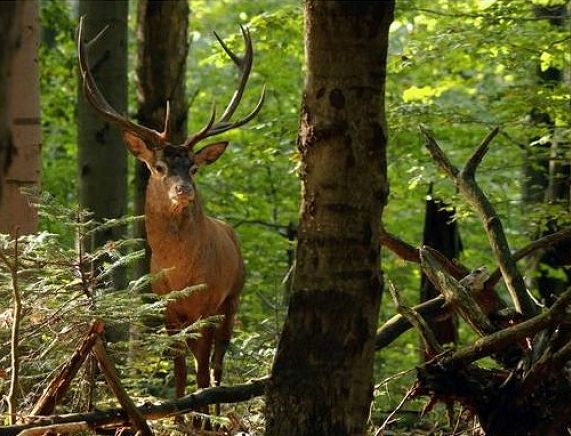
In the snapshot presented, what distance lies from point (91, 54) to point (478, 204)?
5.15 metres

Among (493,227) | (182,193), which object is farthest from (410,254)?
(182,193)

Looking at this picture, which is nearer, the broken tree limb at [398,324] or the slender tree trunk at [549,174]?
the broken tree limb at [398,324]

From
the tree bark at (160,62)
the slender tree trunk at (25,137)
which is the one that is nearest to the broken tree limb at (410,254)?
the slender tree trunk at (25,137)

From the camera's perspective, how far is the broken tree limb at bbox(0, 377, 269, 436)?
444 centimetres

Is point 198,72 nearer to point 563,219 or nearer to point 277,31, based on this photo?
point 277,31

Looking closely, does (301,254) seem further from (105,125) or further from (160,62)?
(160,62)

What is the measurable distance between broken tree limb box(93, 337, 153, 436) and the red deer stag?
3255mm

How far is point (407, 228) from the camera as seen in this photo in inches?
625

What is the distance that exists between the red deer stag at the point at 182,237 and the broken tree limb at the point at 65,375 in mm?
3076

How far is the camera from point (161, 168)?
830 cm

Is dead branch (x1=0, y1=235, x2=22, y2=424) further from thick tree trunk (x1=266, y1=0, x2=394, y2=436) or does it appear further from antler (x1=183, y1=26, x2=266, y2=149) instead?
antler (x1=183, y1=26, x2=266, y2=149)

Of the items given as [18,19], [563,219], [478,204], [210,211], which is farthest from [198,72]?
[18,19]

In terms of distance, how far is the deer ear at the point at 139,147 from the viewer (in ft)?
27.9

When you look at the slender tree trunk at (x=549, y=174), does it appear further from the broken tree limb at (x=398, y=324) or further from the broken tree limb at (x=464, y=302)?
the broken tree limb at (x=464, y=302)
